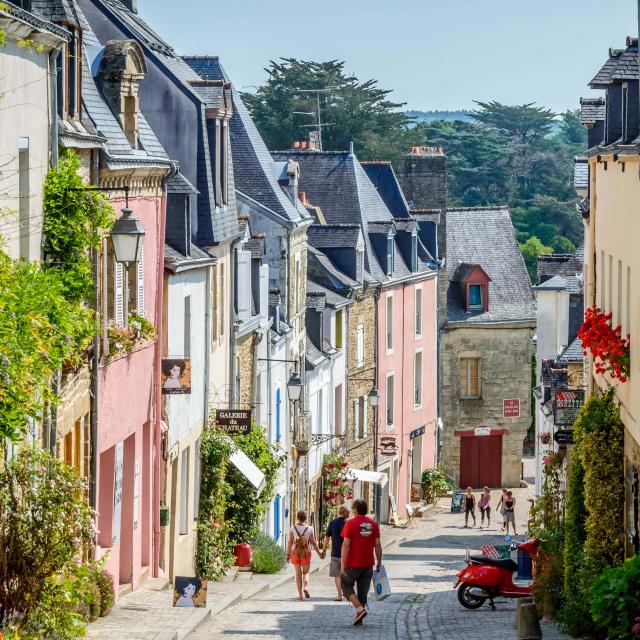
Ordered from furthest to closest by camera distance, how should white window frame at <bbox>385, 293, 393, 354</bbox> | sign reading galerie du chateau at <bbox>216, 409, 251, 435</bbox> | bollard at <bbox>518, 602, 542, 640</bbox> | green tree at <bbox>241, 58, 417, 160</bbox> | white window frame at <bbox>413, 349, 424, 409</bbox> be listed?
green tree at <bbox>241, 58, 417, 160</bbox> < white window frame at <bbox>413, 349, 424, 409</bbox> < white window frame at <bbox>385, 293, 393, 354</bbox> < sign reading galerie du chateau at <bbox>216, 409, 251, 435</bbox> < bollard at <bbox>518, 602, 542, 640</bbox>

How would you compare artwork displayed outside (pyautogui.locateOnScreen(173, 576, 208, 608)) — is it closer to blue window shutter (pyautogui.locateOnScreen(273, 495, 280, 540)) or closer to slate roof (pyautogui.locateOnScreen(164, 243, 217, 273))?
slate roof (pyautogui.locateOnScreen(164, 243, 217, 273))

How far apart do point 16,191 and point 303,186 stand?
3505 cm

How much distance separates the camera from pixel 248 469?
2633cm

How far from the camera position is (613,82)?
18.3 metres

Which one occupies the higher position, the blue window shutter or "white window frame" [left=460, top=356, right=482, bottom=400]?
"white window frame" [left=460, top=356, right=482, bottom=400]

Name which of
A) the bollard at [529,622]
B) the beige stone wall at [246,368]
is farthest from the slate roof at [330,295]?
the bollard at [529,622]

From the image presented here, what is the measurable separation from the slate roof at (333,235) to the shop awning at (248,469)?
1760 centimetres

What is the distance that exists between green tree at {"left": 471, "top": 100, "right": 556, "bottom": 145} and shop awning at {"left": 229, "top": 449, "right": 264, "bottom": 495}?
73427 millimetres

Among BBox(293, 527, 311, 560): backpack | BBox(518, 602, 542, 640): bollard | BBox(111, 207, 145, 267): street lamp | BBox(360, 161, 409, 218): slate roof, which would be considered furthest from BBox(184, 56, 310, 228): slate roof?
BBox(518, 602, 542, 640): bollard

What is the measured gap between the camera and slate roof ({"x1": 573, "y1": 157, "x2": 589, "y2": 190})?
28.0 meters

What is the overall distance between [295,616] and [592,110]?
1034 centimetres

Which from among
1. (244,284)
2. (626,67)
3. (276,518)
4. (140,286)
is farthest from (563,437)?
(276,518)

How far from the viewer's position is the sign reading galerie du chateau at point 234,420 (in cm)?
2512

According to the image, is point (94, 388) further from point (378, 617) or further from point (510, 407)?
point (510, 407)
